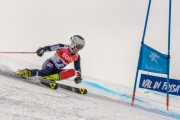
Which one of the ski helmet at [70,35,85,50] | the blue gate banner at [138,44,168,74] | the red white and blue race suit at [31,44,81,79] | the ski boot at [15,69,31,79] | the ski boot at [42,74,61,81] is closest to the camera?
the ski boot at [15,69,31,79]

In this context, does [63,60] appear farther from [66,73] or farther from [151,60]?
[151,60]

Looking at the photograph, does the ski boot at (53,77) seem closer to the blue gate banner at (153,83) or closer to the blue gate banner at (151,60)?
the blue gate banner at (151,60)

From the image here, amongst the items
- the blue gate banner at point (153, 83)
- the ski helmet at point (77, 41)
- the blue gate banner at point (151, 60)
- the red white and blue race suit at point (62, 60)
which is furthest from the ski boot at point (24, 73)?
the blue gate banner at point (153, 83)

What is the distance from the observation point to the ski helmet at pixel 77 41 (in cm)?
675

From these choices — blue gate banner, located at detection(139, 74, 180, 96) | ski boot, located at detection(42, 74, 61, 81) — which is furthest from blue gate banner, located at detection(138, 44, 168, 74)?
ski boot, located at detection(42, 74, 61, 81)

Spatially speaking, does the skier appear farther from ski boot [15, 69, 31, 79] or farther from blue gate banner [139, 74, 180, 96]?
blue gate banner [139, 74, 180, 96]

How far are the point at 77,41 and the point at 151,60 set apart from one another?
6.22ft

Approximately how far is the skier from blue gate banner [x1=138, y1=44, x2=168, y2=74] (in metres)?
1.56

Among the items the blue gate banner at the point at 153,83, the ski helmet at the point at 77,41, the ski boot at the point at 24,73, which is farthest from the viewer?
the blue gate banner at the point at 153,83

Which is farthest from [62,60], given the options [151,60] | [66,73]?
[151,60]

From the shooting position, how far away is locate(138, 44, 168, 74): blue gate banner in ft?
23.8

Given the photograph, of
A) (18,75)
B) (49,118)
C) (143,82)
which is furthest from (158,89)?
(49,118)

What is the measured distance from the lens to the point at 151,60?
7.24 metres

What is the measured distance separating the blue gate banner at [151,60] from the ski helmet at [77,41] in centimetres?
157
